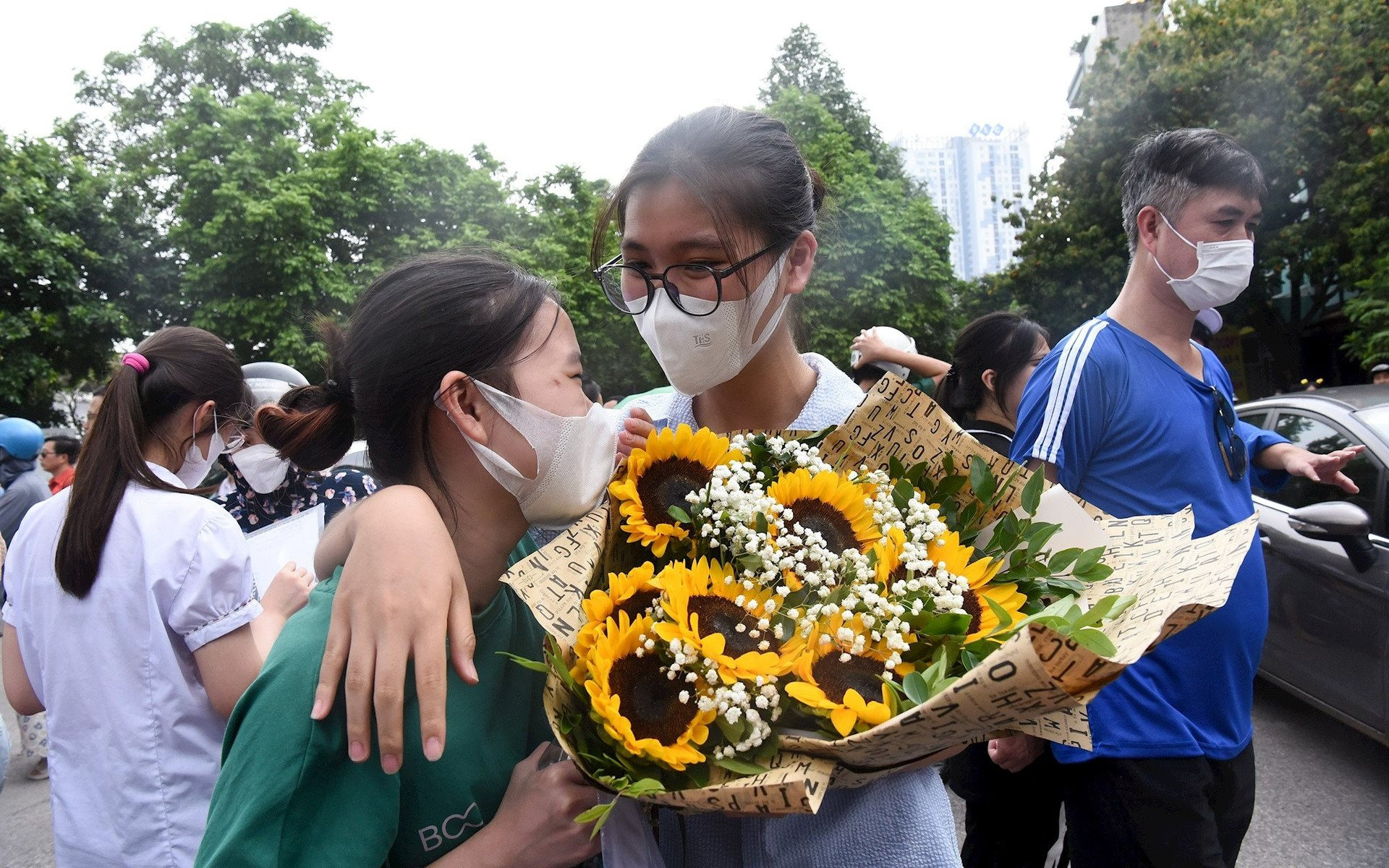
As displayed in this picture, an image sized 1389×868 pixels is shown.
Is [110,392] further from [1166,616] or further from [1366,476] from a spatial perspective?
[1366,476]

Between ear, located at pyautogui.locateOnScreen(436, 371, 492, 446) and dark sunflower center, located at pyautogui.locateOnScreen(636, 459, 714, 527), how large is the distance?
1.12ft

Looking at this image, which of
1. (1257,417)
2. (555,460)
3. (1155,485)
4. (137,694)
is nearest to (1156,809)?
(1155,485)

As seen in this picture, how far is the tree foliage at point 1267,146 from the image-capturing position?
15.5 m

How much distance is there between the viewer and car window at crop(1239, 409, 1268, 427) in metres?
5.30

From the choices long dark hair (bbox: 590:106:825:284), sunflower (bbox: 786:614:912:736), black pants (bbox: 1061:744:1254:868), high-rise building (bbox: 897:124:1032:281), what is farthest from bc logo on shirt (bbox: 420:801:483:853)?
high-rise building (bbox: 897:124:1032:281)

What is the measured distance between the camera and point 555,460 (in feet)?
5.20

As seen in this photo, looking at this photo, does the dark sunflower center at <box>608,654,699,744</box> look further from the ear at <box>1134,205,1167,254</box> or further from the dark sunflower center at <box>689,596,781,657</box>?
the ear at <box>1134,205,1167,254</box>

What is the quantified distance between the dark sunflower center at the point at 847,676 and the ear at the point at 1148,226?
2022mm

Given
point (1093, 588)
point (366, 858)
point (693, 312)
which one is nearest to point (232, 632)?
point (366, 858)

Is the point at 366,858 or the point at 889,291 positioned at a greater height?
the point at 366,858

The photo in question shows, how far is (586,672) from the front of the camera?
1148 mm

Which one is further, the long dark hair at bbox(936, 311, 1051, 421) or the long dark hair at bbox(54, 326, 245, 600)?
the long dark hair at bbox(936, 311, 1051, 421)

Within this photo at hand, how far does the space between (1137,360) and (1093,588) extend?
1.29 meters

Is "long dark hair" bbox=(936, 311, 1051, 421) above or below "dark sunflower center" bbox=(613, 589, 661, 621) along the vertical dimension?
below
